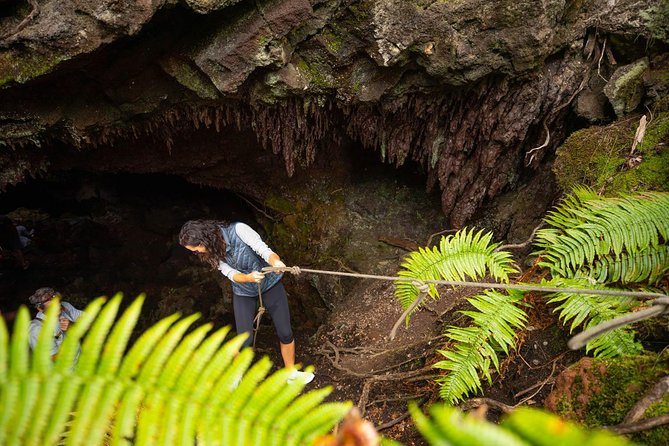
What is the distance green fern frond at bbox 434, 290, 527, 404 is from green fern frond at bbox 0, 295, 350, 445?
1782mm

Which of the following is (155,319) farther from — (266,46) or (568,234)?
(568,234)

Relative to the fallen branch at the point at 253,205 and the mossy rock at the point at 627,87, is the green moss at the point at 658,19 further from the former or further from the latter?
the fallen branch at the point at 253,205

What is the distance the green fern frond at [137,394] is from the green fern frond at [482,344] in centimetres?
178

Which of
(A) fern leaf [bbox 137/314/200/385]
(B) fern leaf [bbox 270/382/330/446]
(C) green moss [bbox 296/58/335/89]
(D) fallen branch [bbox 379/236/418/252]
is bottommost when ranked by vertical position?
(D) fallen branch [bbox 379/236/418/252]

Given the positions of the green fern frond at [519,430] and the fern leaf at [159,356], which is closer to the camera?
the green fern frond at [519,430]

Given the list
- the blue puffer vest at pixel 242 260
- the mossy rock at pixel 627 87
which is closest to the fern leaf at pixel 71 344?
the blue puffer vest at pixel 242 260

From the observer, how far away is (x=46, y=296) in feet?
12.8

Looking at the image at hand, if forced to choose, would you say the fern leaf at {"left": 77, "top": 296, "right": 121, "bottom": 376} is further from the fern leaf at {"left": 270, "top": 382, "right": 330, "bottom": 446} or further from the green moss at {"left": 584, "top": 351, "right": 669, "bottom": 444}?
the green moss at {"left": 584, "top": 351, "right": 669, "bottom": 444}

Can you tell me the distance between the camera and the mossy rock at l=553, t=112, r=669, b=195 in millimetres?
3223

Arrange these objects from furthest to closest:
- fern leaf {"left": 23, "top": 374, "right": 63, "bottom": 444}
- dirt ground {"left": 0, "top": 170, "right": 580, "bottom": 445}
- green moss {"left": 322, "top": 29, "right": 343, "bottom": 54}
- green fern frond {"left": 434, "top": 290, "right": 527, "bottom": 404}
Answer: green moss {"left": 322, "top": 29, "right": 343, "bottom": 54} < dirt ground {"left": 0, "top": 170, "right": 580, "bottom": 445} < green fern frond {"left": 434, "top": 290, "right": 527, "bottom": 404} < fern leaf {"left": 23, "top": 374, "right": 63, "bottom": 444}

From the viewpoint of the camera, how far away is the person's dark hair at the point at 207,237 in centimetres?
340

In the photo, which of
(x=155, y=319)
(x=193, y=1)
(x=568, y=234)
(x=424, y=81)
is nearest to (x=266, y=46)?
(x=193, y=1)

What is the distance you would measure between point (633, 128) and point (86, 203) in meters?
10.1

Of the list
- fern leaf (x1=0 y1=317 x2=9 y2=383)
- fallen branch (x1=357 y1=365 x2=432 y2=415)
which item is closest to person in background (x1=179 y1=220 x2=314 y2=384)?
fallen branch (x1=357 y1=365 x2=432 y2=415)
